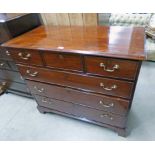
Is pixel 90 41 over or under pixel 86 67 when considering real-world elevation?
over

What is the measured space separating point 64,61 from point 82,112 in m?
0.64

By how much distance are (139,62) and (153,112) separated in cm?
109

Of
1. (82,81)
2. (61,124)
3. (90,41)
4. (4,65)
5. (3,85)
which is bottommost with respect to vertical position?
(61,124)

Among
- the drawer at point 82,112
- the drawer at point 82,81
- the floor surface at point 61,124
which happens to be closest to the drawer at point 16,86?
the floor surface at point 61,124

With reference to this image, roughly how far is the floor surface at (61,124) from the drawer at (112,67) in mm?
799

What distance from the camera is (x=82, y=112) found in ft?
4.78

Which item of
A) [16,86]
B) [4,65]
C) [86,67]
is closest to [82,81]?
[86,67]

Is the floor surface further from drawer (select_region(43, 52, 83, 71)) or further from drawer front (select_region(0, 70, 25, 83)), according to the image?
drawer (select_region(43, 52, 83, 71))

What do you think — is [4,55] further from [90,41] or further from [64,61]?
[90,41]

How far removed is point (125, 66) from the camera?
0.89 m

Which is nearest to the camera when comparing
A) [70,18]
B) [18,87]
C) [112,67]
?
[112,67]

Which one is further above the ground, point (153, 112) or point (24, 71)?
point (24, 71)
